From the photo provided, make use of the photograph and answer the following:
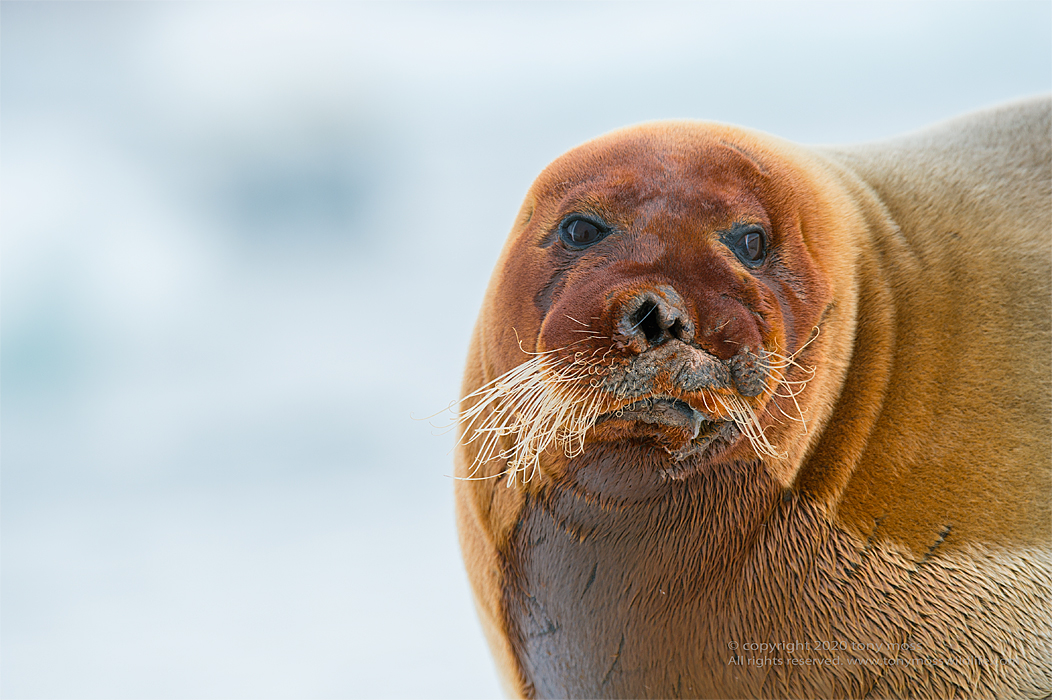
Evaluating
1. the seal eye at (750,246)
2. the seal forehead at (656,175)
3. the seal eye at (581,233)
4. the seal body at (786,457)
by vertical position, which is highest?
the seal forehead at (656,175)

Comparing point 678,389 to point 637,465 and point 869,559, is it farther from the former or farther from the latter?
point 869,559

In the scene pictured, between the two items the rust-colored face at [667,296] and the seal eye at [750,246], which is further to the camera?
the seal eye at [750,246]

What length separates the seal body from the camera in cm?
98

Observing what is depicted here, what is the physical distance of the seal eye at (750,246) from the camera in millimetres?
972

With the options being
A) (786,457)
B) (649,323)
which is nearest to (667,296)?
(649,323)

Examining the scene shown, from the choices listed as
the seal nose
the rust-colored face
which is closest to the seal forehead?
the rust-colored face

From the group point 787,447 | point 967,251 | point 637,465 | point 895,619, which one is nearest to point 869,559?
point 895,619

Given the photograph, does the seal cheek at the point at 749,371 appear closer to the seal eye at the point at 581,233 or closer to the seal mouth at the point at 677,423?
the seal mouth at the point at 677,423

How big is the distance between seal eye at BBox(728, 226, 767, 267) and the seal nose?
0.56ft

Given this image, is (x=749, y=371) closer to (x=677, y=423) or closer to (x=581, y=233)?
(x=677, y=423)

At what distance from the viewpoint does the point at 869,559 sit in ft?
3.37

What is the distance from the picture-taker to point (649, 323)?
0.85 m

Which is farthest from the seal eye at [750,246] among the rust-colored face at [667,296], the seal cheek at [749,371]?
the seal cheek at [749,371]

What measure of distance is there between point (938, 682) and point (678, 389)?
0.57 m
